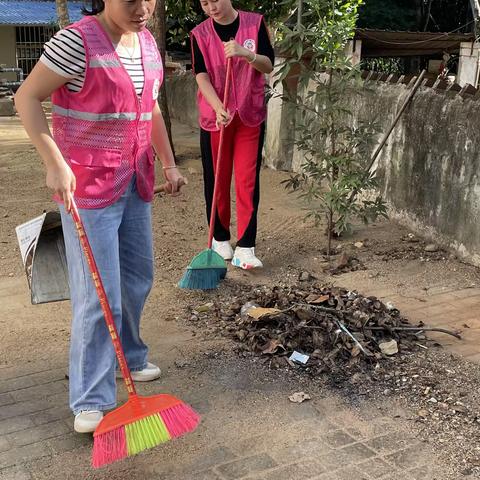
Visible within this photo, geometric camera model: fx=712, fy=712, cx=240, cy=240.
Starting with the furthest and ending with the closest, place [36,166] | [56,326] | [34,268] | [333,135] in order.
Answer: [36,166] → [333,135] → [56,326] → [34,268]

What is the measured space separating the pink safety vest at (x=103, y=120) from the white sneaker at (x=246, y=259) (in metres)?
2.18

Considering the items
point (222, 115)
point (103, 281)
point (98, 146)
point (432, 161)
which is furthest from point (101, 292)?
point (432, 161)

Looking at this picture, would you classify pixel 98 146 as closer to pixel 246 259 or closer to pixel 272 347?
pixel 272 347

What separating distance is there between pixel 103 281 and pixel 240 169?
2302 millimetres

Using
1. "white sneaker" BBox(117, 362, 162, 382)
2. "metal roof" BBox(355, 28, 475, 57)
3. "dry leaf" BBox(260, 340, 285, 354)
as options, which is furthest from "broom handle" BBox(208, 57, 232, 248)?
"metal roof" BBox(355, 28, 475, 57)

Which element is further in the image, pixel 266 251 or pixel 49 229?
pixel 266 251

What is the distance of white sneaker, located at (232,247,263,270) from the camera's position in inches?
198

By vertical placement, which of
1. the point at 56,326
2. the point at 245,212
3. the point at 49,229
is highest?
the point at 49,229

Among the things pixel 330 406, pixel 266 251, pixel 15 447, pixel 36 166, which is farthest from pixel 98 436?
pixel 36 166

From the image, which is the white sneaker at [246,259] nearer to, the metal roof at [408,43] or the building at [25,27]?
the metal roof at [408,43]

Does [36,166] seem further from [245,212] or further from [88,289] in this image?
[88,289]

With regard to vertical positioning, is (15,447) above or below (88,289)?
below

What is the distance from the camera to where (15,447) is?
292 cm

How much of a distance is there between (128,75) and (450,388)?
6.79 feet
